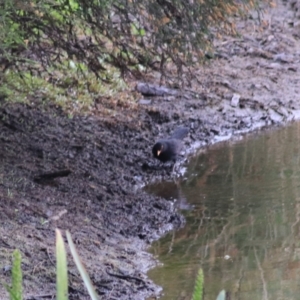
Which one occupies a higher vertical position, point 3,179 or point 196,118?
point 196,118

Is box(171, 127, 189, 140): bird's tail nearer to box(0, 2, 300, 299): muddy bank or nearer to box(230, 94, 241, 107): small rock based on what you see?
box(0, 2, 300, 299): muddy bank

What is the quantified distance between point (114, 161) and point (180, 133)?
4.48 feet

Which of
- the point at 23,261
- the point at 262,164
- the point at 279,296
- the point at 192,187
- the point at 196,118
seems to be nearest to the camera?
the point at 279,296

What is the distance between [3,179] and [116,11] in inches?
88.0

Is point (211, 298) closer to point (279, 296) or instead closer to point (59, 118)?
point (279, 296)

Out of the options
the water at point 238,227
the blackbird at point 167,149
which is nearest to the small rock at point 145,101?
the water at point 238,227

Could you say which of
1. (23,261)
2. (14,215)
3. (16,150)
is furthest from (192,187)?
(23,261)

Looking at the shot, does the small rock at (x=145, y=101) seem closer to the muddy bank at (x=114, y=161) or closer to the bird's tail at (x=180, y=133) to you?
the muddy bank at (x=114, y=161)

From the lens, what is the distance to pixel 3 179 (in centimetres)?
752

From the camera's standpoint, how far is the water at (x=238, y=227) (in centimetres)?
551

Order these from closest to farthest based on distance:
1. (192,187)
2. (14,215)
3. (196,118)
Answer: (14,215)
(192,187)
(196,118)

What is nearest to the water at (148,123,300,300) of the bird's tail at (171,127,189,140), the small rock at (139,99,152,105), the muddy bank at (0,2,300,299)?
the muddy bank at (0,2,300,299)

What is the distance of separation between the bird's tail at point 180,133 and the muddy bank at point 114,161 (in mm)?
280

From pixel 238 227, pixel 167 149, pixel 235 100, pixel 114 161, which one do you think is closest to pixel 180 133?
pixel 167 149
